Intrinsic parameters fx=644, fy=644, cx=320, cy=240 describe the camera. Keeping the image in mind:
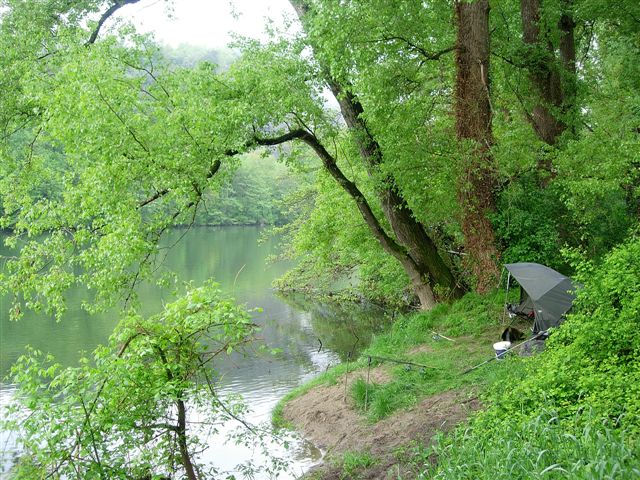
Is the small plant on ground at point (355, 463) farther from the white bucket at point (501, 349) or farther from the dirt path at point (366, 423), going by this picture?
the white bucket at point (501, 349)

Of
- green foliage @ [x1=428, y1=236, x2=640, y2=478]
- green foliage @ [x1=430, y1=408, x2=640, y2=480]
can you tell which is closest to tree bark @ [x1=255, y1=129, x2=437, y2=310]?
green foliage @ [x1=428, y1=236, x2=640, y2=478]

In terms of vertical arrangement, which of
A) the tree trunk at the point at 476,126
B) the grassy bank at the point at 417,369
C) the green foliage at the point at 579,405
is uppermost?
the tree trunk at the point at 476,126

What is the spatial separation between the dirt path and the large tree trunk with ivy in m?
7.40

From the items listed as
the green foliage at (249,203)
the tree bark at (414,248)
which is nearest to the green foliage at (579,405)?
the tree bark at (414,248)

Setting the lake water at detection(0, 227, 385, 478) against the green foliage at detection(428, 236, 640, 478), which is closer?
the green foliage at detection(428, 236, 640, 478)

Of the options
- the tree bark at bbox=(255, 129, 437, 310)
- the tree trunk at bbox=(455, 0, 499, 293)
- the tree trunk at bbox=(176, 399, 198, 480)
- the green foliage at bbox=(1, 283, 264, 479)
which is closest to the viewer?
the green foliage at bbox=(1, 283, 264, 479)

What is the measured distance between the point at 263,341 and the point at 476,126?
710cm

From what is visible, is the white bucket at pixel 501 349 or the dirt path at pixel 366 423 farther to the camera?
the white bucket at pixel 501 349

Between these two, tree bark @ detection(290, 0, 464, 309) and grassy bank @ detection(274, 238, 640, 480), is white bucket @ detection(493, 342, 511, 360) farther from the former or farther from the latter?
tree bark @ detection(290, 0, 464, 309)

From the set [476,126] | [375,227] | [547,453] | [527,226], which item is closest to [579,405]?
[547,453]

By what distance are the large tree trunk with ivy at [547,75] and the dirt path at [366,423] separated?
7397 millimetres

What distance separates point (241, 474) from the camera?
33.1 ft

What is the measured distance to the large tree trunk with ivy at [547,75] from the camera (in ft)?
51.9

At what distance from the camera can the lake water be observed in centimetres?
1202
